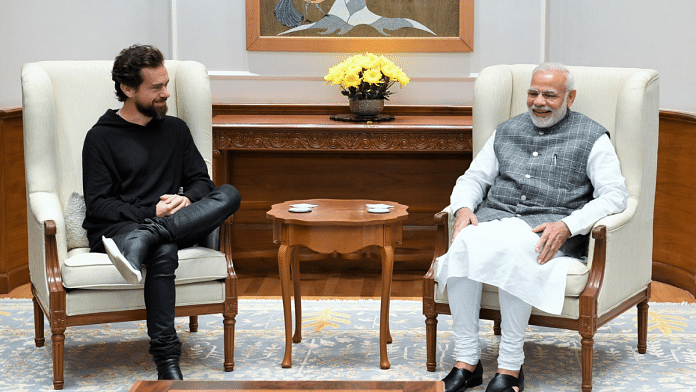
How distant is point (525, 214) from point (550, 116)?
431 millimetres

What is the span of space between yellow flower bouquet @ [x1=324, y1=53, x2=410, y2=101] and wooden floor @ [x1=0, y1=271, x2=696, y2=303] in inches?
43.6

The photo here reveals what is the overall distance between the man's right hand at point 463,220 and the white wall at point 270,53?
1.93m

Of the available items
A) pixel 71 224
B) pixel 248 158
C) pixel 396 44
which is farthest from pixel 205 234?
pixel 396 44

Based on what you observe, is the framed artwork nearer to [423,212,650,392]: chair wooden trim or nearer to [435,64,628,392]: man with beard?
[435,64,628,392]: man with beard

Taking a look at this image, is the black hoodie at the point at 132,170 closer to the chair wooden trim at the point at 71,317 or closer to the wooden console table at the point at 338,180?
the chair wooden trim at the point at 71,317

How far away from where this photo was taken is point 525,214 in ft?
12.1

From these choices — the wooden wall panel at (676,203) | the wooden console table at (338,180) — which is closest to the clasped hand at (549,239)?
the wooden wall panel at (676,203)

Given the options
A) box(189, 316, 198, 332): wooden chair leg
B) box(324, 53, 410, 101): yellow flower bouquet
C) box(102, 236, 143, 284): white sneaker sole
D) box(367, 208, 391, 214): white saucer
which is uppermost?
box(324, 53, 410, 101): yellow flower bouquet

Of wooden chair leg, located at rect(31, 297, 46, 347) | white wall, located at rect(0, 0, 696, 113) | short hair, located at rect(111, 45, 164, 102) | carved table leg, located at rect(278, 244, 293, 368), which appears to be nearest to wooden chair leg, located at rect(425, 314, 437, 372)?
carved table leg, located at rect(278, 244, 293, 368)

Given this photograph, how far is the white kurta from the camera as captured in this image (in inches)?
131

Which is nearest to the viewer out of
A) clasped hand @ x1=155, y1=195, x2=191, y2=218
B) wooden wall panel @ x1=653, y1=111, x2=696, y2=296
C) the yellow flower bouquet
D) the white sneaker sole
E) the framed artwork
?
the white sneaker sole

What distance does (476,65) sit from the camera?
5484mm

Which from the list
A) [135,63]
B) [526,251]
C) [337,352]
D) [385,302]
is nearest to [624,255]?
[526,251]

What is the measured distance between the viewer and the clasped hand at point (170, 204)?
366cm
